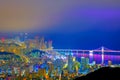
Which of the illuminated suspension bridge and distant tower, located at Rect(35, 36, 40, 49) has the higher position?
distant tower, located at Rect(35, 36, 40, 49)

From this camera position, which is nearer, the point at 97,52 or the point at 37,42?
the point at 97,52

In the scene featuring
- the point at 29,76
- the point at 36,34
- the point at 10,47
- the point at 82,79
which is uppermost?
the point at 36,34

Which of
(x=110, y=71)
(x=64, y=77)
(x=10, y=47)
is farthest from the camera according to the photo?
(x=10, y=47)

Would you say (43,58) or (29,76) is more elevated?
(43,58)

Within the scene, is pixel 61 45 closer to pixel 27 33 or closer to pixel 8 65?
pixel 27 33

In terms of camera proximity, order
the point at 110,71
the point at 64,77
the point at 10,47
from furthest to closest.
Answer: the point at 10,47 → the point at 64,77 → the point at 110,71

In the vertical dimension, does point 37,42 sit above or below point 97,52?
Answer: above

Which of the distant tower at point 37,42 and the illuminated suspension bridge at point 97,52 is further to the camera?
the distant tower at point 37,42

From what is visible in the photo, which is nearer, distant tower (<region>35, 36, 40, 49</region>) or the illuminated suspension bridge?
the illuminated suspension bridge

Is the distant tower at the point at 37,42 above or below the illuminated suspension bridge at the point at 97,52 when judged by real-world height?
above

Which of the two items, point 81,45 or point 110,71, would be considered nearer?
point 110,71

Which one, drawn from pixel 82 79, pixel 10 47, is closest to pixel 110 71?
pixel 82 79
